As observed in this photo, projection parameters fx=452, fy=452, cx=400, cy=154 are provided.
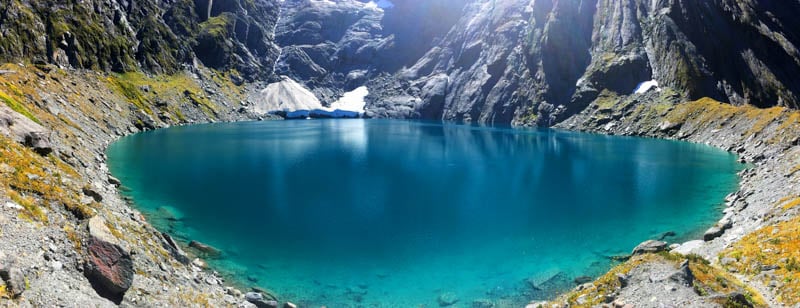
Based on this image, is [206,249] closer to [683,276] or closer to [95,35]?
[683,276]

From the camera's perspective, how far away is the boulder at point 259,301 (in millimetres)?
24875

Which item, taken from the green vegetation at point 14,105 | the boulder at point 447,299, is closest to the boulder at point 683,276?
the boulder at point 447,299

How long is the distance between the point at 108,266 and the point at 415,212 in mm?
29267

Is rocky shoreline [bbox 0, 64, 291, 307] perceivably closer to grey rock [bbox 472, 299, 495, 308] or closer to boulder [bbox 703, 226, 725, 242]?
grey rock [bbox 472, 299, 495, 308]

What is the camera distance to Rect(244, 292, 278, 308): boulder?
24875 millimetres

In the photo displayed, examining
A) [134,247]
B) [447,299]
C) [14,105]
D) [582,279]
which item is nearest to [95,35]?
[14,105]

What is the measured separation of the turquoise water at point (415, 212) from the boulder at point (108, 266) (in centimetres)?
1020

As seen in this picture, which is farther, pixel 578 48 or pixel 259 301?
pixel 578 48

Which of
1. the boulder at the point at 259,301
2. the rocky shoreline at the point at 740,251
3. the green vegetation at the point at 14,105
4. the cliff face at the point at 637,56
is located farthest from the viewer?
the cliff face at the point at 637,56

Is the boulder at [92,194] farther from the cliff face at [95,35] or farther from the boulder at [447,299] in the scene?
the cliff face at [95,35]

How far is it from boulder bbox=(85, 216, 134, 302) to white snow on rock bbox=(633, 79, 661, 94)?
153304mm

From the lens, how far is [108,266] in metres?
17.6

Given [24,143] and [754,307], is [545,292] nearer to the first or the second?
[754,307]

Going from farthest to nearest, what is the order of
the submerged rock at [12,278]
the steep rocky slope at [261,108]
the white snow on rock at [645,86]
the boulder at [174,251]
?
the white snow on rock at [645,86] → the boulder at [174,251] → the steep rocky slope at [261,108] → the submerged rock at [12,278]
